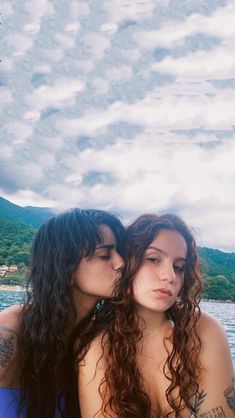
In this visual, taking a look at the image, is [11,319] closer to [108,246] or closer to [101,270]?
[101,270]

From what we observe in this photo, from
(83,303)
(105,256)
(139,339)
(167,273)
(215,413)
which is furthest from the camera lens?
(83,303)

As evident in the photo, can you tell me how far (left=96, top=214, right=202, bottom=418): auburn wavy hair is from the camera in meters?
3.65

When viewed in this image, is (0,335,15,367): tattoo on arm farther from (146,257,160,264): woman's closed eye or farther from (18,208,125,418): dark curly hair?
(146,257,160,264): woman's closed eye

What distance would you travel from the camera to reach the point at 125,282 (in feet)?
12.1

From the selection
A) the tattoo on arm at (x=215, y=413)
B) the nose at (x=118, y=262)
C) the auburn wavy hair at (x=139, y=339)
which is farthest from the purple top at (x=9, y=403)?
the tattoo on arm at (x=215, y=413)

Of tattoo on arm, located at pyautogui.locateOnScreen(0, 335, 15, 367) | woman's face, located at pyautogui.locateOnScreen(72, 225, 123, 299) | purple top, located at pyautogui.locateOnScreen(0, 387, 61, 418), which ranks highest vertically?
woman's face, located at pyautogui.locateOnScreen(72, 225, 123, 299)

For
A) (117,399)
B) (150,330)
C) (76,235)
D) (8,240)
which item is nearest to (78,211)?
(76,235)

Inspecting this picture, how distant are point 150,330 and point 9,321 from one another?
0.86m

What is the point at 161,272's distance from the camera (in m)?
3.55

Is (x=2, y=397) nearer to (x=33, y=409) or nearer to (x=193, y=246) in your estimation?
(x=33, y=409)

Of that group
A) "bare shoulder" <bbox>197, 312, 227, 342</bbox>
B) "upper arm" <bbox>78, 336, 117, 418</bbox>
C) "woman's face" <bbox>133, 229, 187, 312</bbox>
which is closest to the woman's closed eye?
"woman's face" <bbox>133, 229, 187, 312</bbox>

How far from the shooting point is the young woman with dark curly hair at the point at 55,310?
3.75m

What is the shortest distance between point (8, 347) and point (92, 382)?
1.78 feet

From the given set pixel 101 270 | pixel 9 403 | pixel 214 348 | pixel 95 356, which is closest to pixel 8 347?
pixel 9 403
